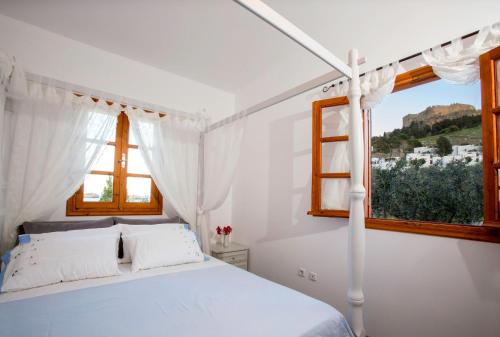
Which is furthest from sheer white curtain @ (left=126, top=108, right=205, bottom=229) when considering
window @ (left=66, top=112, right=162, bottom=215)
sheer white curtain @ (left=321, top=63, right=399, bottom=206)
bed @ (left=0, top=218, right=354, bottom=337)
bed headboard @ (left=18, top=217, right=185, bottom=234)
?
sheer white curtain @ (left=321, top=63, right=399, bottom=206)

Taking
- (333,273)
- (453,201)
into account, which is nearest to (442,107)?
(453,201)

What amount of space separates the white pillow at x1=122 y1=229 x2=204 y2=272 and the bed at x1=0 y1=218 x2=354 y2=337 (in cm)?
26

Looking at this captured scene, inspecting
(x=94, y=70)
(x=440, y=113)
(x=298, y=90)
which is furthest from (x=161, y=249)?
(x=440, y=113)

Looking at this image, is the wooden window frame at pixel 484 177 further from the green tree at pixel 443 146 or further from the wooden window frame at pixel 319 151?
the green tree at pixel 443 146

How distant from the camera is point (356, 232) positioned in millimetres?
1485

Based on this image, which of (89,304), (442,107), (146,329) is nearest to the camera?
(146,329)

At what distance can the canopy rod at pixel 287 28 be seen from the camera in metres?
1.14

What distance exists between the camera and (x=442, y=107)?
2.02 meters

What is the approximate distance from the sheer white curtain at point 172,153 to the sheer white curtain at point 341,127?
1.45 metres

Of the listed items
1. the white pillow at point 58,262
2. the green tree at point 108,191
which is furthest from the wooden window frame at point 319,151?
the green tree at point 108,191

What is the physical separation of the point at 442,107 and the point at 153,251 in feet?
8.76

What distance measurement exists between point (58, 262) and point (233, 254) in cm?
176

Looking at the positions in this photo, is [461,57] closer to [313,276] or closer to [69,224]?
[313,276]

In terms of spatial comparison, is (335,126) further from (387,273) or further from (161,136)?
(161,136)
